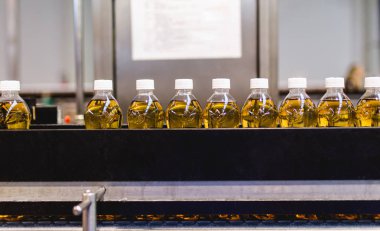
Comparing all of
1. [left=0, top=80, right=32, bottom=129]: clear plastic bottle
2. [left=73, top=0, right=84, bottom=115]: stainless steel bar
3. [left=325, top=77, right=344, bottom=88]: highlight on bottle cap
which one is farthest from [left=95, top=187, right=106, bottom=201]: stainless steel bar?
[left=73, top=0, right=84, bottom=115]: stainless steel bar

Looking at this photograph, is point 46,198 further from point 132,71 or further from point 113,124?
point 132,71

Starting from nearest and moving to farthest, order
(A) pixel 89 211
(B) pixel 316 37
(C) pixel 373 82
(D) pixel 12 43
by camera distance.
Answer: (A) pixel 89 211 < (C) pixel 373 82 < (D) pixel 12 43 < (B) pixel 316 37

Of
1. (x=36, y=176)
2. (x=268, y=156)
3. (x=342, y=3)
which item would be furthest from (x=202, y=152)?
(x=342, y=3)

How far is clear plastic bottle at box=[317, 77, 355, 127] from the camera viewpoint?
1.09m

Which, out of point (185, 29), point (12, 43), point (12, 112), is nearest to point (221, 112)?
point (12, 112)

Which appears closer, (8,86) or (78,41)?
(8,86)

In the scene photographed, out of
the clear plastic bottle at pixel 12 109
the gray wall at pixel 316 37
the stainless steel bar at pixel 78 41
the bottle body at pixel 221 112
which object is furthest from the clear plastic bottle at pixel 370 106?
the gray wall at pixel 316 37

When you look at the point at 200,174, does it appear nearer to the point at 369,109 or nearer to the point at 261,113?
the point at 261,113

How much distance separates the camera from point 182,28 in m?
2.10

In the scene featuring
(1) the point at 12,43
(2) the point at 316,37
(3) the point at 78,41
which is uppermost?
(2) the point at 316,37

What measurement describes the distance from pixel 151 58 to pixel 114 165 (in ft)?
3.95

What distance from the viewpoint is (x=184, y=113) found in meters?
1.11

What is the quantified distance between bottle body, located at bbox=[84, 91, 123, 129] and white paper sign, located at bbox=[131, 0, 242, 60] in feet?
3.36

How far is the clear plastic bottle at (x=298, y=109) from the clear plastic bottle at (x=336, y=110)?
23mm
